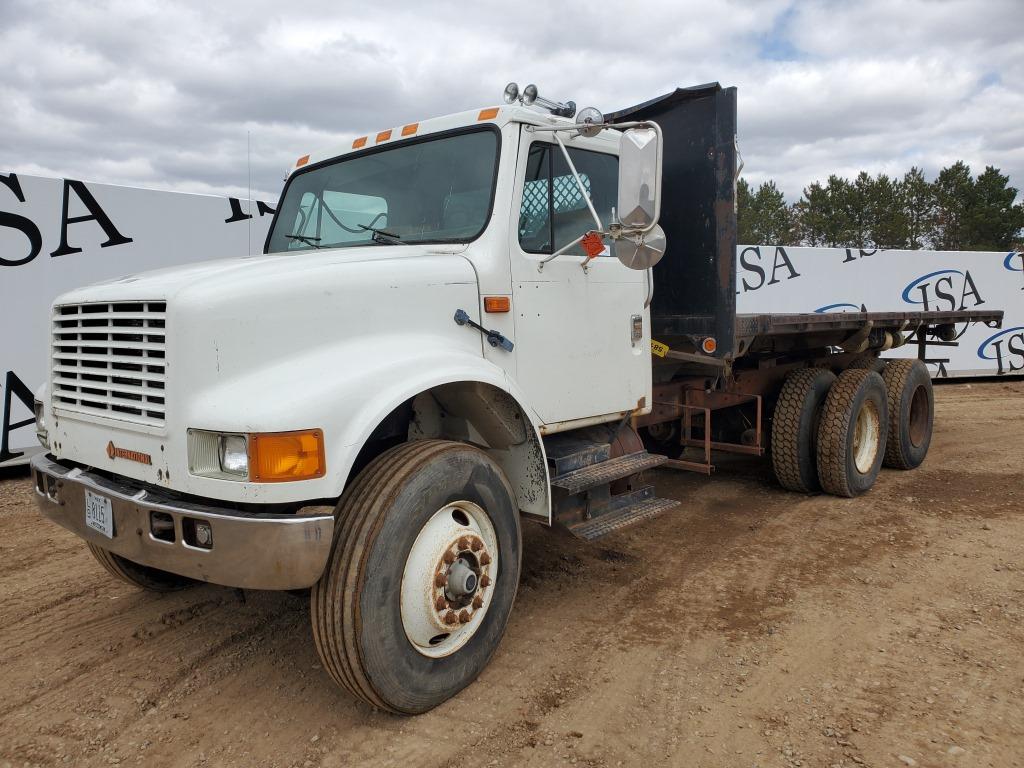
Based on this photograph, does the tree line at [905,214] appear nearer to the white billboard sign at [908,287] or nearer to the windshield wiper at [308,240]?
the white billboard sign at [908,287]

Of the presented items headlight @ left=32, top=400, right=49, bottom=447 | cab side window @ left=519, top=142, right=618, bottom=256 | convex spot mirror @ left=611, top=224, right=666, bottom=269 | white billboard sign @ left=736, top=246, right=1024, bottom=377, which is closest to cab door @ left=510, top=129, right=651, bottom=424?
cab side window @ left=519, top=142, right=618, bottom=256

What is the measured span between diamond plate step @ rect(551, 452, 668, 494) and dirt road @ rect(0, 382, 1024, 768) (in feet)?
2.42

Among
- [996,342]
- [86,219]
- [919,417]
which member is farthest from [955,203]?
[86,219]

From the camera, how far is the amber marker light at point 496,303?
3246mm

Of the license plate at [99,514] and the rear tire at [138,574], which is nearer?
the license plate at [99,514]

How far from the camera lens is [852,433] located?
5.84m

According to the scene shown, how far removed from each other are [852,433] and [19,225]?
792 centimetres

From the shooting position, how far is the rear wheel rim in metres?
7.16

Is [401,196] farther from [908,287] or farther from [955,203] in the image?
[955,203]

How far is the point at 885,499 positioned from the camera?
6000mm

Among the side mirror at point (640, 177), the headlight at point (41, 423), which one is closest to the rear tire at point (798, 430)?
the side mirror at point (640, 177)

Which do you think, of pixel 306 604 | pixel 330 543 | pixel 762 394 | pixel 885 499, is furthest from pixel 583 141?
pixel 885 499

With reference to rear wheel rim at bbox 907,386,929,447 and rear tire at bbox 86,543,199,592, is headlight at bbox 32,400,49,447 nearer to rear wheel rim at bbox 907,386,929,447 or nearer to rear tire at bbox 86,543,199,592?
rear tire at bbox 86,543,199,592

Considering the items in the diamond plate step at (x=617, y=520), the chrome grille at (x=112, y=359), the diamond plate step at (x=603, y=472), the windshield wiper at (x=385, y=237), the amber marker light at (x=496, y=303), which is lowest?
the diamond plate step at (x=617, y=520)
